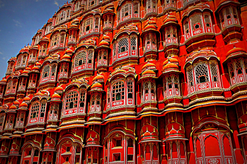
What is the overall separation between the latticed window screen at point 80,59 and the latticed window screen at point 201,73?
549 inches

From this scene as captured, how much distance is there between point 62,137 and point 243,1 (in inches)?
844

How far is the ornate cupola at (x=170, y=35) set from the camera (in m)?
20.6

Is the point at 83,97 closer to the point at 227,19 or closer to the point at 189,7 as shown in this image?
the point at 189,7

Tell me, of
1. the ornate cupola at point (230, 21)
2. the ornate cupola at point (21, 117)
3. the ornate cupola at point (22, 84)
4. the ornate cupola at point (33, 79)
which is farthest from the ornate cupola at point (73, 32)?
the ornate cupola at point (230, 21)

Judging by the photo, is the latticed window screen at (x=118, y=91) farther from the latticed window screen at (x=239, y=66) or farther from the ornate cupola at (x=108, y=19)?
the latticed window screen at (x=239, y=66)

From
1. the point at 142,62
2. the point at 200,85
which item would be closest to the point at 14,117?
the point at 142,62

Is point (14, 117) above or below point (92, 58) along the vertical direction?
below

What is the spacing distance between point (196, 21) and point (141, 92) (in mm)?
8242

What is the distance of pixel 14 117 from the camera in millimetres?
29719

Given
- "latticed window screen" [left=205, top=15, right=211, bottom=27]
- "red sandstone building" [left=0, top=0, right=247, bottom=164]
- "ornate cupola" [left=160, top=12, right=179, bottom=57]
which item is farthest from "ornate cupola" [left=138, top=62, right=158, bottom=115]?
"latticed window screen" [left=205, top=15, right=211, bottom=27]

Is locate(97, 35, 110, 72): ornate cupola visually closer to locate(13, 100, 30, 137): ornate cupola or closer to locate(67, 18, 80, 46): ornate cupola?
locate(67, 18, 80, 46): ornate cupola

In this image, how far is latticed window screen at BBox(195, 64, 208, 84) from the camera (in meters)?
17.2

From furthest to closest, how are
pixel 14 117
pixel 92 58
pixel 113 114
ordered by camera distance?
pixel 14 117 < pixel 92 58 < pixel 113 114

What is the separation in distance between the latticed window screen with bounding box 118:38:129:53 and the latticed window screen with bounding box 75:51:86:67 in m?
5.03
